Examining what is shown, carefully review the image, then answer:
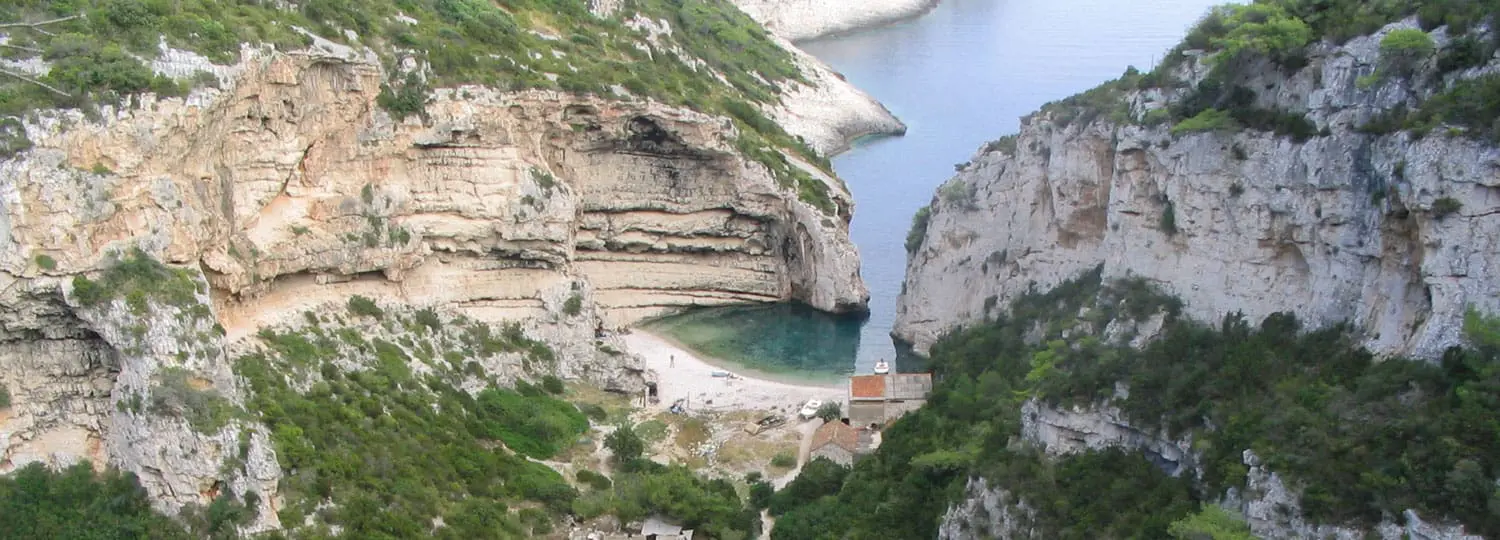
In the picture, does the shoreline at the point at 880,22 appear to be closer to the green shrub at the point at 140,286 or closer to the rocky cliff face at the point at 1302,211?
the rocky cliff face at the point at 1302,211

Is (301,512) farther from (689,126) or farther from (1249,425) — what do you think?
(689,126)

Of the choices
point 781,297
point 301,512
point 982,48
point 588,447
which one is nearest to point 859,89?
point 982,48

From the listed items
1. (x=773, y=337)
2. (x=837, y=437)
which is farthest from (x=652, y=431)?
(x=773, y=337)

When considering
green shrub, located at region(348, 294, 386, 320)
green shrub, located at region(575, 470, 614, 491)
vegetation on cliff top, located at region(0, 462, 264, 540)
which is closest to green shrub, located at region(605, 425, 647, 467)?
green shrub, located at region(575, 470, 614, 491)

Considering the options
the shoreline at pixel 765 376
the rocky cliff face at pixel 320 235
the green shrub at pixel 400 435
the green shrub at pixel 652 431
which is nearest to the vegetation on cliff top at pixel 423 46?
the rocky cliff face at pixel 320 235

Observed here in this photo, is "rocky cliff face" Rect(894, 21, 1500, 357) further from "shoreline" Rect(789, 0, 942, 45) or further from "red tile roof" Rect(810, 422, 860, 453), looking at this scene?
"shoreline" Rect(789, 0, 942, 45)
